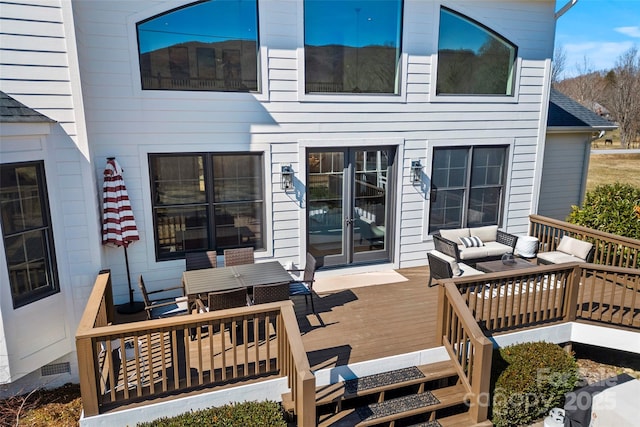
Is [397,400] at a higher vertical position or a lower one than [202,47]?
lower

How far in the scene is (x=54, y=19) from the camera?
201 inches

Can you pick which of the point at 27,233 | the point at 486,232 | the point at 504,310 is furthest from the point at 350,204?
the point at 27,233

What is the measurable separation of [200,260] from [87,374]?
2.89 m

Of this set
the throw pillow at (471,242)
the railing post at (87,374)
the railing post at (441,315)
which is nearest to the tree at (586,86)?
the throw pillow at (471,242)

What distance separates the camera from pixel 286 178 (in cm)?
716

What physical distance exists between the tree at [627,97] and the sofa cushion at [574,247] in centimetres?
3614

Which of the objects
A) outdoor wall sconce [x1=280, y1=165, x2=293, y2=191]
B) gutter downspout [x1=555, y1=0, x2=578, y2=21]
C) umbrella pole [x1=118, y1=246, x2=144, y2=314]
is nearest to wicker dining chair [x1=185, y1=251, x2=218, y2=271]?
umbrella pole [x1=118, y1=246, x2=144, y2=314]

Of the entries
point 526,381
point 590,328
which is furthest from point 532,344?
point 590,328

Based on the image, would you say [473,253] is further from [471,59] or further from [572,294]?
[471,59]

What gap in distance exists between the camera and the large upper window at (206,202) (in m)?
6.68

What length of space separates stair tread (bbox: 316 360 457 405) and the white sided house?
3.02 m

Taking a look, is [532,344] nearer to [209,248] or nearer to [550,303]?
[550,303]

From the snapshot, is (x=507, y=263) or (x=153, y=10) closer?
(x=153, y=10)

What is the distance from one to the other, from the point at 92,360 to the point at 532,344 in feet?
16.5
